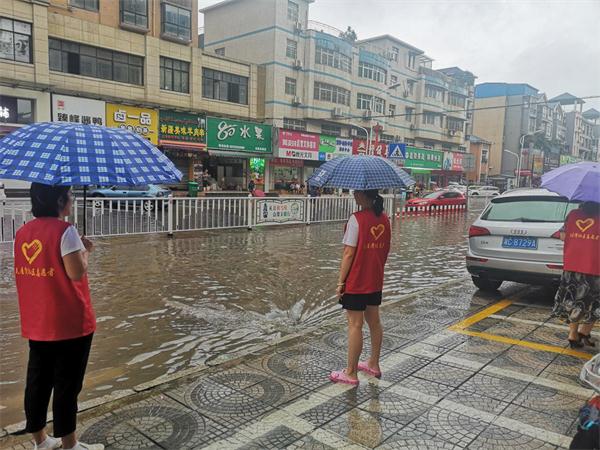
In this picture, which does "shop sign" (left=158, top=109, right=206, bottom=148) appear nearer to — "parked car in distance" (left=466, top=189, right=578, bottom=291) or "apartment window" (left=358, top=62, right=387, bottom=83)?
"apartment window" (left=358, top=62, right=387, bottom=83)

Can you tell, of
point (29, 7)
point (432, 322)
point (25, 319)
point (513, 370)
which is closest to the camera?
point (25, 319)

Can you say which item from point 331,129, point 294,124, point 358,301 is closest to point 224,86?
point 294,124

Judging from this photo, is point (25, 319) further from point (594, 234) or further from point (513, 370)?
point (594, 234)

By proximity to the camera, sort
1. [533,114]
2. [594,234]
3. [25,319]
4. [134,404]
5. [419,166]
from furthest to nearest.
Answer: [533,114] < [419,166] < [594,234] < [134,404] < [25,319]

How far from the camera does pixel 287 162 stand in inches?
1387

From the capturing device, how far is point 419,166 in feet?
156

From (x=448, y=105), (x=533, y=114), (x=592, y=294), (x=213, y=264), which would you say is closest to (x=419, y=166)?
(x=448, y=105)

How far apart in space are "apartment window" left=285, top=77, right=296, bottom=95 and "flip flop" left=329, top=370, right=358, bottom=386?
34409mm

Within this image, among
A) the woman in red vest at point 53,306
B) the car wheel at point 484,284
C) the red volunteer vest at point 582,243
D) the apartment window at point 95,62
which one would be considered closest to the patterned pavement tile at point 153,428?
the woman in red vest at point 53,306

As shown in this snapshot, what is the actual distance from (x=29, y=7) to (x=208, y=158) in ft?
42.8

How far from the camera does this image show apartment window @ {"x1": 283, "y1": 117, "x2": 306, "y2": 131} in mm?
36750

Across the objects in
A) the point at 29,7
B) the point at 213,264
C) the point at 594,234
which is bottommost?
the point at 213,264

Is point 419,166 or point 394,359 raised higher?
point 419,166

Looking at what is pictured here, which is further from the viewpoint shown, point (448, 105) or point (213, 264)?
point (448, 105)
